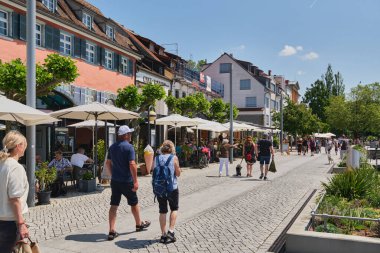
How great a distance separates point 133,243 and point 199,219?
7.07 ft

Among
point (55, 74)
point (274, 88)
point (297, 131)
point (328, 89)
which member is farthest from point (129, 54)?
point (328, 89)

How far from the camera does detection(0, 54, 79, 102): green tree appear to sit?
1228 cm

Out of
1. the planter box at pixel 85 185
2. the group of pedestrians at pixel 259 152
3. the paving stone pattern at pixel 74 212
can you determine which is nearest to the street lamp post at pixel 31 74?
the paving stone pattern at pixel 74 212

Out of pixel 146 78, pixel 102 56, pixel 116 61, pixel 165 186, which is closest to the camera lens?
pixel 165 186

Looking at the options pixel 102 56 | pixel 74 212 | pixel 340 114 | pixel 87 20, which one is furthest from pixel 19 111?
pixel 340 114

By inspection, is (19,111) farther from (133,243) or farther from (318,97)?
(318,97)

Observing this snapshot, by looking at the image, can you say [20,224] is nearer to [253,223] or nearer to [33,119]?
[253,223]

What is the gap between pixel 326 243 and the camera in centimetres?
546

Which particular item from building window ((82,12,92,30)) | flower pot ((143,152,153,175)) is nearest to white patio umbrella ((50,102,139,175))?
flower pot ((143,152,153,175))

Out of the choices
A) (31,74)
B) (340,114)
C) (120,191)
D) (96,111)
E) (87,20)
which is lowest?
(120,191)

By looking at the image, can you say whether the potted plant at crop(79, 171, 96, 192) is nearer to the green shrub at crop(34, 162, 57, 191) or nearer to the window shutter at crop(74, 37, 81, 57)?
the green shrub at crop(34, 162, 57, 191)

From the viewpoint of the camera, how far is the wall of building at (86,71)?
17.0m

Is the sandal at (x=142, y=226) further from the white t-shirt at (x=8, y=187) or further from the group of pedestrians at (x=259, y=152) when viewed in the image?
the group of pedestrians at (x=259, y=152)

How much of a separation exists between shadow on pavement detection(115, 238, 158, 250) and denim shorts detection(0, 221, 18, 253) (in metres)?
2.64
